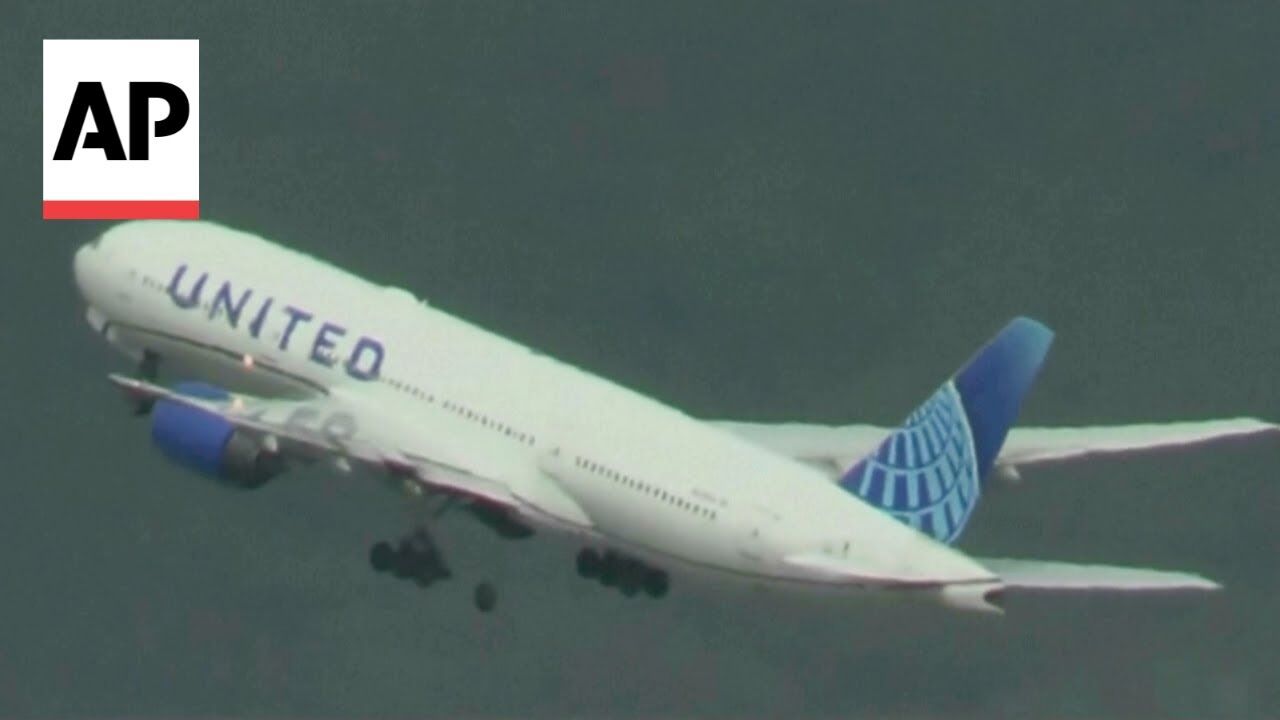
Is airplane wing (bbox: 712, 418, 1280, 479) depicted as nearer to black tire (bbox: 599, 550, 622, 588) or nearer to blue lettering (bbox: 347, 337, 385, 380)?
black tire (bbox: 599, 550, 622, 588)

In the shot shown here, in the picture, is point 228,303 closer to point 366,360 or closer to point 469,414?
point 366,360

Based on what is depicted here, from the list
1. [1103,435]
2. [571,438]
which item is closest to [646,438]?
[571,438]

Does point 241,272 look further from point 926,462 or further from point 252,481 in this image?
point 926,462

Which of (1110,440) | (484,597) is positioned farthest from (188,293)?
(1110,440)

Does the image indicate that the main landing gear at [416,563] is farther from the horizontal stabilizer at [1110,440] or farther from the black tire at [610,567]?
the horizontal stabilizer at [1110,440]

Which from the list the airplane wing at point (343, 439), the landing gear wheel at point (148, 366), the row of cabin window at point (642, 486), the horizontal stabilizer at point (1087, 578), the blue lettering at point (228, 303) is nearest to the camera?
the horizontal stabilizer at point (1087, 578)

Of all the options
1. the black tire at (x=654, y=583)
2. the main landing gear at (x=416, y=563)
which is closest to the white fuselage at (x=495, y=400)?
the main landing gear at (x=416, y=563)
